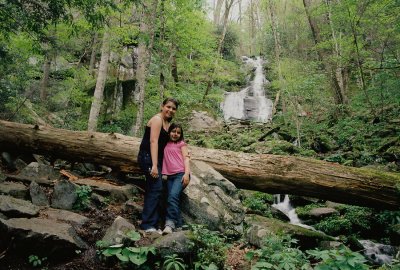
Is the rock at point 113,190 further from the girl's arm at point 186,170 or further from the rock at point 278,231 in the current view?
the rock at point 278,231

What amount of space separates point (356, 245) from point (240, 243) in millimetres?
2677

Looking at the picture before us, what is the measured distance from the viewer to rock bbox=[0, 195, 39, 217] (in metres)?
4.29

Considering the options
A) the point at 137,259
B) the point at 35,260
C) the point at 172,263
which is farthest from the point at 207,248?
the point at 35,260

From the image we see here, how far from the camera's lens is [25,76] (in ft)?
41.4

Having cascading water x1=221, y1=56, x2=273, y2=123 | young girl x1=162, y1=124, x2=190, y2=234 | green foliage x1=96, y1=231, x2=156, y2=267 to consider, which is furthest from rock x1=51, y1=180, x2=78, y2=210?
Answer: cascading water x1=221, y1=56, x2=273, y2=123

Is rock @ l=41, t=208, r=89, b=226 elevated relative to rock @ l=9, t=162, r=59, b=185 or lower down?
lower down

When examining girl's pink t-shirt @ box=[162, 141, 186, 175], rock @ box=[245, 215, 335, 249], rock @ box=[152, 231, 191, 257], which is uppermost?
girl's pink t-shirt @ box=[162, 141, 186, 175]

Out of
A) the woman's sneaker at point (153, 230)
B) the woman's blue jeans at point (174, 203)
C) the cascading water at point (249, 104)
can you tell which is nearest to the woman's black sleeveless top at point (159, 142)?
the woman's blue jeans at point (174, 203)

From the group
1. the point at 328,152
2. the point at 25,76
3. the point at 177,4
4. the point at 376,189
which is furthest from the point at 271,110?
the point at 376,189

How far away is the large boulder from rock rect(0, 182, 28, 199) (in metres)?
2.70

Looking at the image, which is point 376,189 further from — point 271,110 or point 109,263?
point 271,110

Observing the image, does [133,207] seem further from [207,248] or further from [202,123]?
[202,123]

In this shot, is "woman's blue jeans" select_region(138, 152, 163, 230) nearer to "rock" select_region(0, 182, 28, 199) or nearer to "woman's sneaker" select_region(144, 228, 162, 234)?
"woman's sneaker" select_region(144, 228, 162, 234)

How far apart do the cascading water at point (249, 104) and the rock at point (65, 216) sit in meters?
19.0
